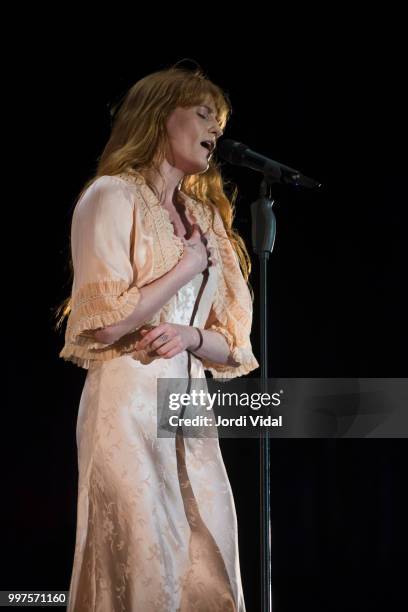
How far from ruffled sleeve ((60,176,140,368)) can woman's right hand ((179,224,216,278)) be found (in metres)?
0.12

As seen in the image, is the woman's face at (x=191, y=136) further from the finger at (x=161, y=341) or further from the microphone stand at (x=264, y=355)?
the finger at (x=161, y=341)

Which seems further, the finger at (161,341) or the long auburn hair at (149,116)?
the long auburn hair at (149,116)

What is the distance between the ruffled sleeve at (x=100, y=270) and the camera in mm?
1795

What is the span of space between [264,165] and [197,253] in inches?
9.6

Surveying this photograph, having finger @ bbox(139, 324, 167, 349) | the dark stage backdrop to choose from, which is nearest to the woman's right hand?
finger @ bbox(139, 324, 167, 349)

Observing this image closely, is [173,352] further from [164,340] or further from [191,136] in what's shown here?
[191,136]

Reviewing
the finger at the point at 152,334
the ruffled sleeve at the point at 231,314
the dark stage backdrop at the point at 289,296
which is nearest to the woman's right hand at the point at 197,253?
the ruffled sleeve at the point at 231,314

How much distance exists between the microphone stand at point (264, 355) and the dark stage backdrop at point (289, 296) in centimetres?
85

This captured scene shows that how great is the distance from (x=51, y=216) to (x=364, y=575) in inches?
57.1

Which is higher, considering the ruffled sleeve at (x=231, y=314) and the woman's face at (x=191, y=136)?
the woman's face at (x=191, y=136)

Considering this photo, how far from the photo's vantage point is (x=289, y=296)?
282cm

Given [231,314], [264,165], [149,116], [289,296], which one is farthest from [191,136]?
[289,296]

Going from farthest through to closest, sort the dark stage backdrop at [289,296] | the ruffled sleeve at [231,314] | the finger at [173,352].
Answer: the dark stage backdrop at [289,296]
the ruffled sleeve at [231,314]
the finger at [173,352]

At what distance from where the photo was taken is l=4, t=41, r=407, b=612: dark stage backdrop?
2617 mm
